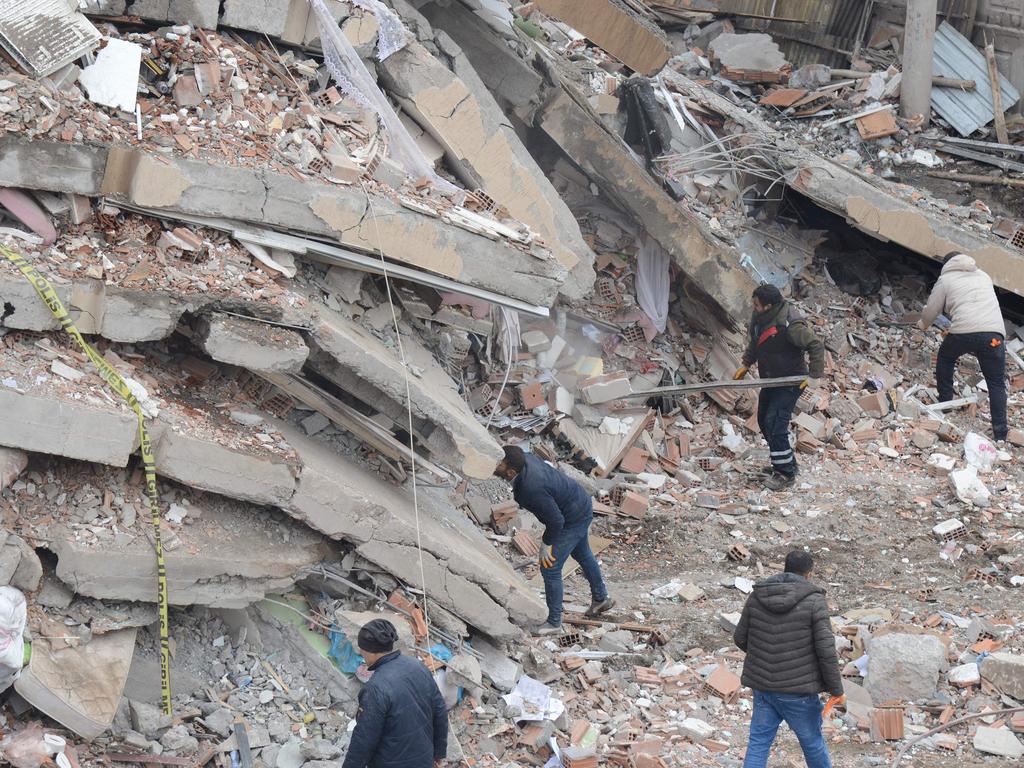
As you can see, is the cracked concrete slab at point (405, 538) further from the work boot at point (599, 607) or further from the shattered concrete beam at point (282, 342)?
the work boot at point (599, 607)

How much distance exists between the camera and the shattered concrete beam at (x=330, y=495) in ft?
19.7

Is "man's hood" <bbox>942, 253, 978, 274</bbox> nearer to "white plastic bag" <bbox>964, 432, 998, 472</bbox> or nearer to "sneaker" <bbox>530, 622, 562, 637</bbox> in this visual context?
"white plastic bag" <bbox>964, 432, 998, 472</bbox>

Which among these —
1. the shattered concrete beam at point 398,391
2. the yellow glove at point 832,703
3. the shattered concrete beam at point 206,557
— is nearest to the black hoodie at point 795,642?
the yellow glove at point 832,703

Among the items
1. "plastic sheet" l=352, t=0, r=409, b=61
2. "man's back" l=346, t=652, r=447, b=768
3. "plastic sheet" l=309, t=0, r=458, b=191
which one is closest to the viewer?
"man's back" l=346, t=652, r=447, b=768

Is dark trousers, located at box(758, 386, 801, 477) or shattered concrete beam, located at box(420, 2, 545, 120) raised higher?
shattered concrete beam, located at box(420, 2, 545, 120)

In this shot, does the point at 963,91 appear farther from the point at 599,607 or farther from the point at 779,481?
the point at 599,607

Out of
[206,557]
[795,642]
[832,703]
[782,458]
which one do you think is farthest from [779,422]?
[206,557]

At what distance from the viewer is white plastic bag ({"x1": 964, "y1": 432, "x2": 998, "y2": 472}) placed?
33.3 feet

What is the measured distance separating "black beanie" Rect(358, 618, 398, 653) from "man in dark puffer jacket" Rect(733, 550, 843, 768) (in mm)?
1816

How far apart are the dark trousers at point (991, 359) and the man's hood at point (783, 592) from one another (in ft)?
16.8

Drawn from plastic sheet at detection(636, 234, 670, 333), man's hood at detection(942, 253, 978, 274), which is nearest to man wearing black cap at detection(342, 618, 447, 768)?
plastic sheet at detection(636, 234, 670, 333)

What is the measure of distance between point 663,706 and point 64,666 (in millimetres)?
3355

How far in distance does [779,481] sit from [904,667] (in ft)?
9.90

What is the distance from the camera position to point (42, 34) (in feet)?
22.6
